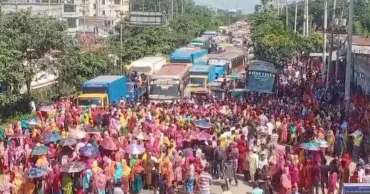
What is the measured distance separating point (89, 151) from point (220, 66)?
34383 mm

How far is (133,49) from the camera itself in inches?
2144

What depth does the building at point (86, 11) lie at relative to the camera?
7791cm

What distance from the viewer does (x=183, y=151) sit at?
59.3 ft

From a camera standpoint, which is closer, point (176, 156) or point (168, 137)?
point (176, 156)

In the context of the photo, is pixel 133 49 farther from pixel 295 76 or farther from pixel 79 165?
pixel 79 165

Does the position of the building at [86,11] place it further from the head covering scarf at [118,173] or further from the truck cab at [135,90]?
the head covering scarf at [118,173]

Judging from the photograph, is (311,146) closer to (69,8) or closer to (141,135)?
(141,135)

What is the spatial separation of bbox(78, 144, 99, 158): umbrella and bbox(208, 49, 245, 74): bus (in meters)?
36.0

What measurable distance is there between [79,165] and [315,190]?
614 centimetres

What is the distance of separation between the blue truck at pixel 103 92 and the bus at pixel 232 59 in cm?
1923

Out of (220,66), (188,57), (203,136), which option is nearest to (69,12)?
(220,66)

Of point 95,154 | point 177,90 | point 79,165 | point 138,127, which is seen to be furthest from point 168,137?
point 177,90

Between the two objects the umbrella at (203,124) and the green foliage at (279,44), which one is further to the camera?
the green foliage at (279,44)

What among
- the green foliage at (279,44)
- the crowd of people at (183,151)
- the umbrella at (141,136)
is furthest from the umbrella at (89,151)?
the green foliage at (279,44)
